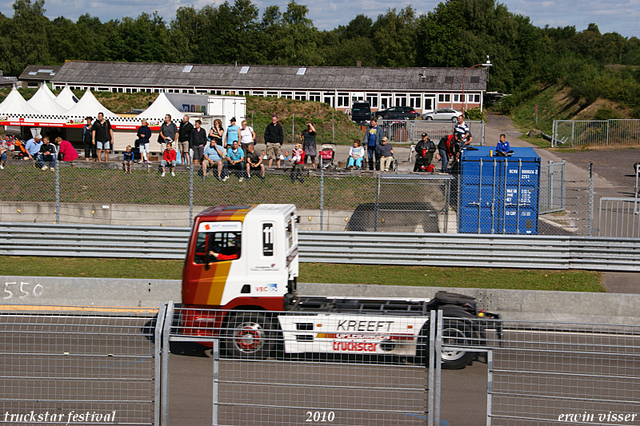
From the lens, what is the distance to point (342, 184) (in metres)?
15.4

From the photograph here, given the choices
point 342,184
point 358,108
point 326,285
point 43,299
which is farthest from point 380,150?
point 358,108

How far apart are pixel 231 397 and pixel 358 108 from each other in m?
42.3

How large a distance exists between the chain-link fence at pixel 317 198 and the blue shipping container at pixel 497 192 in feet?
0.08

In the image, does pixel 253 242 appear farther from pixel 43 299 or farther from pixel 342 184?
pixel 342 184

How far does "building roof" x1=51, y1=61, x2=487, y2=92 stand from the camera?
58.9m

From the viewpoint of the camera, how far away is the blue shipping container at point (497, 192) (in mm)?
15016

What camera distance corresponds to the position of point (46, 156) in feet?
60.1

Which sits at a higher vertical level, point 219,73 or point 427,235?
point 219,73

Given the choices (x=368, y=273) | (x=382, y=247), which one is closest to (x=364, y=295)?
(x=368, y=273)

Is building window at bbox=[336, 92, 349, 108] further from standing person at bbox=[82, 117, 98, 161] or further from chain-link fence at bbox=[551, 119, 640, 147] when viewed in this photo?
standing person at bbox=[82, 117, 98, 161]

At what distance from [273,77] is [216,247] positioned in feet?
173

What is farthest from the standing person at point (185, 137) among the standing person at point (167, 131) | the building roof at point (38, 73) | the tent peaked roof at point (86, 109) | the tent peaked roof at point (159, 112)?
the building roof at point (38, 73)

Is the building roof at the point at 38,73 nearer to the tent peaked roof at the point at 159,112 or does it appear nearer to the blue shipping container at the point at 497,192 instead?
the tent peaked roof at the point at 159,112

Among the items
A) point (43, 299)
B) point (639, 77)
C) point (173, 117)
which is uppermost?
point (639, 77)
